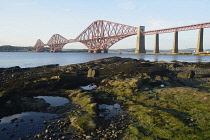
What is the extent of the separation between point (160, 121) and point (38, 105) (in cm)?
758

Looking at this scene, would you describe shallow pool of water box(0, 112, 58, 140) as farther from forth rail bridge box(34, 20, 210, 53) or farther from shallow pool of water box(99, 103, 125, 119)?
forth rail bridge box(34, 20, 210, 53)

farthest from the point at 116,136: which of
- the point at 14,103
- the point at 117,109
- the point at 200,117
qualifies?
the point at 14,103

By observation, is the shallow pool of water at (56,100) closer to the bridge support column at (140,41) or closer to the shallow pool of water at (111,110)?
the shallow pool of water at (111,110)

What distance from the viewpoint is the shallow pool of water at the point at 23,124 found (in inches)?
289

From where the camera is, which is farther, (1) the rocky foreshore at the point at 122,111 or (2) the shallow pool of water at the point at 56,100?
(2) the shallow pool of water at the point at 56,100

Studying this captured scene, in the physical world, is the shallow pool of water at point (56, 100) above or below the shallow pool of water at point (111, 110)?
above

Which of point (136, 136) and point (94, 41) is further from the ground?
point (94, 41)

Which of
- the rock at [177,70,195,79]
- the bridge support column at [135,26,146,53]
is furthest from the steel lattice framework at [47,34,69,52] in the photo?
the rock at [177,70,195,79]

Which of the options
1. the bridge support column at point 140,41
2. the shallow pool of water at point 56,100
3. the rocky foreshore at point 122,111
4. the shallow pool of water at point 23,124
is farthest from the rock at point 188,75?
the bridge support column at point 140,41

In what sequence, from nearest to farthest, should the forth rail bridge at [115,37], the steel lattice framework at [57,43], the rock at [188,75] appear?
the rock at [188,75] → the forth rail bridge at [115,37] → the steel lattice framework at [57,43]

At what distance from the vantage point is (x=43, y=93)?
14.0 metres

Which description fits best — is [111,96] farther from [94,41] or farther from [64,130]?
[94,41]

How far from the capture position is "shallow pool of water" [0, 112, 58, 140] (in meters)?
7.33

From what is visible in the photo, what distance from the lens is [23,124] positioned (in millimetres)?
8297
